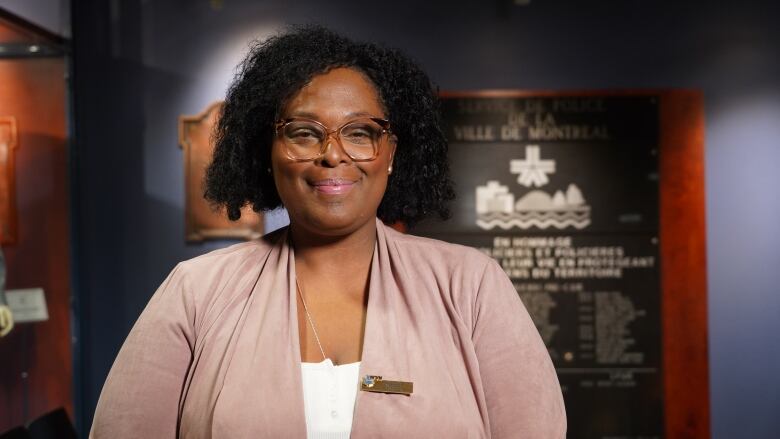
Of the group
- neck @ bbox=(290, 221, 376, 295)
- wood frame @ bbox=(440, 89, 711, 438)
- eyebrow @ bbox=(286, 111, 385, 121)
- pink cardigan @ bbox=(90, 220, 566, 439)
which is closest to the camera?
pink cardigan @ bbox=(90, 220, 566, 439)

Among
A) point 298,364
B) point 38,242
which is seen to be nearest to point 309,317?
point 298,364

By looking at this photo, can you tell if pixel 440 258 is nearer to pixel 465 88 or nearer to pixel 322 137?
pixel 322 137

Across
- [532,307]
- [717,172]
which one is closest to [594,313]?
[532,307]

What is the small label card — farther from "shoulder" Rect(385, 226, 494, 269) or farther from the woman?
"shoulder" Rect(385, 226, 494, 269)

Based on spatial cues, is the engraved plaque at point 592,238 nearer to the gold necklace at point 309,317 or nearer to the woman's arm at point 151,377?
the gold necklace at point 309,317

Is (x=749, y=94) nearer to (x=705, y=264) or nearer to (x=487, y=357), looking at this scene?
(x=705, y=264)

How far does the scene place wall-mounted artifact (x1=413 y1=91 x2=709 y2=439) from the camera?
318 centimetres

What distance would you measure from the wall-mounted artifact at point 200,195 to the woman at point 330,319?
5.64ft

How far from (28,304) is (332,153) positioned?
197 centimetres

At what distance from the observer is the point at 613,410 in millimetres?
3189

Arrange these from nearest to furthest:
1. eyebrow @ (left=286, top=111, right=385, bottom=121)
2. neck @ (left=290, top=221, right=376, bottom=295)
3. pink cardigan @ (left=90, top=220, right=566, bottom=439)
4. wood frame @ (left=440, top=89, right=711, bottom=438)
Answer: pink cardigan @ (left=90, top=220, right=566, bottom=439), eyebrow @ (left=286, top=111, right=385, bottom=121), neck @ (left=290, top=221, right=376, bottom=295), wood frame @ (left=440, top=89, right=711, bottom=438)

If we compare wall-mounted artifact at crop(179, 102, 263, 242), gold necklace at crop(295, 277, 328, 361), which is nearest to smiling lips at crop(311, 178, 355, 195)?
gold necklace at crop(295, 277, 328, 361)

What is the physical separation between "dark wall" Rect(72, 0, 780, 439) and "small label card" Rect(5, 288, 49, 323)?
36 centimetres

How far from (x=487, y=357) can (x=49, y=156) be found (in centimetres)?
237
